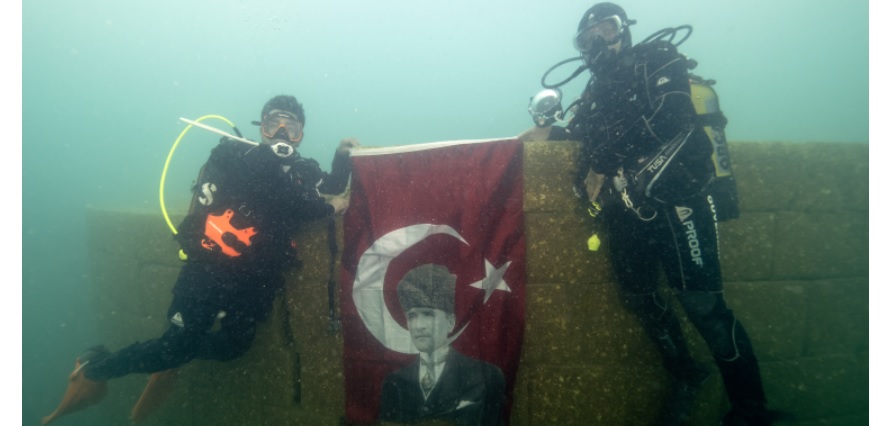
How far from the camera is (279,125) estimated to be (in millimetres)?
3607

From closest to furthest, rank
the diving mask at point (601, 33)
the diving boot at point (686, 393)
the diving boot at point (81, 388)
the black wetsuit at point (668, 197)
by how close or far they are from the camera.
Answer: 1. the black wetsuit at point (668, 197)
2. the diving boot at point (686, 393)
3. the diving mask at point (601, 33)
4. the diving boot at point (81, 388)

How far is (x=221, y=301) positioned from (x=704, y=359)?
432 centimetres

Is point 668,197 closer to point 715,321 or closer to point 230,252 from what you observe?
point 715,321

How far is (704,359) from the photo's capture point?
313cm

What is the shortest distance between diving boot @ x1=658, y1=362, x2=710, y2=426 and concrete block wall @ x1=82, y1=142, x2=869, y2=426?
0.17m

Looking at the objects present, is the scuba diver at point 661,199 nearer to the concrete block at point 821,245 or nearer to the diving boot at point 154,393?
the concrete block at point 821,245

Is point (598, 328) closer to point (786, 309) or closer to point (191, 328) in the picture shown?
point (786, 309)

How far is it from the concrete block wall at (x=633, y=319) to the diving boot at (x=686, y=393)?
168 mm

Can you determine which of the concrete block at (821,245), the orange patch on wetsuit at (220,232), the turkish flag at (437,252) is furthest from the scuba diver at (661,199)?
the orange patch on wetsuit at (220,232)

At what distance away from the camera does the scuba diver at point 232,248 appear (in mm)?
2920

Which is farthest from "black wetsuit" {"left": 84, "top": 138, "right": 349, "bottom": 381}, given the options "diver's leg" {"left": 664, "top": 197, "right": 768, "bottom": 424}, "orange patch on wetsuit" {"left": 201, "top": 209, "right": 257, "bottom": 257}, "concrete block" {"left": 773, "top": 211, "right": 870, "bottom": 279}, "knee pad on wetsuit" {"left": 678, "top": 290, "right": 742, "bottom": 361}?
"concrete block" {"left": 773, "top": 211, "right": 870, "bottom": 279}

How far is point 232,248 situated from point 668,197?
11.3 feet

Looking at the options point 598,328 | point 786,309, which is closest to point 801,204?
point 786,309

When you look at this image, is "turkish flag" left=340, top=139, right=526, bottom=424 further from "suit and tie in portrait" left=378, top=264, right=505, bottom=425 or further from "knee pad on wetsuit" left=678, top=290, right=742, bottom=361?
"knee pad on wetsuit" left=678, top=290, right=742, bottom=361
